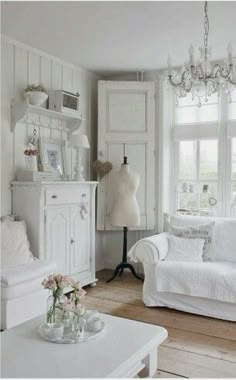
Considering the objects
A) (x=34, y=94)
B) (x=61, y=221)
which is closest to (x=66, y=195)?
(x=61, y=221)

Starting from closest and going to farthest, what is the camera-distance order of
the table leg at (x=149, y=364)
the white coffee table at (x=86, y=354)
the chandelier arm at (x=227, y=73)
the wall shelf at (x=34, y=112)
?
the white coffee table at (x=86, y=354) < the table leg at (x=149, y=364) < the chandelier arm at (x=227, y=73) < the wall shelf at (x=34, y=112)

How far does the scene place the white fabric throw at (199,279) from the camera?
3332 mm

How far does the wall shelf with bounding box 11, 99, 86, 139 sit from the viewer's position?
3.81 metres

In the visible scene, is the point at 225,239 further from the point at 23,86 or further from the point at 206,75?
the point at 23,86

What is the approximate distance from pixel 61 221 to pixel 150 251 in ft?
3.16

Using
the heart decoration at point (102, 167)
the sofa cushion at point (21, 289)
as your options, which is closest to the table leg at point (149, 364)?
the sofa cushion at point (21, 289)

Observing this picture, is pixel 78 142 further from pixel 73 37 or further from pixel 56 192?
pixel 73 37

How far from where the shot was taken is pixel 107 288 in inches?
172

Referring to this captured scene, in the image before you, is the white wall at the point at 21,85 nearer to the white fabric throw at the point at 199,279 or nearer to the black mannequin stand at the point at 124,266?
the black mannequin stand at the point at 124,266

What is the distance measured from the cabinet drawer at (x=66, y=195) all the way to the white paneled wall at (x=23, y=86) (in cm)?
40

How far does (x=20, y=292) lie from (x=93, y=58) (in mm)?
2741

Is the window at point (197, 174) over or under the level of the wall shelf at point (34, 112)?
under

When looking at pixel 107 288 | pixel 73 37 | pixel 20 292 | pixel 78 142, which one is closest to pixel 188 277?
pixel 107 288

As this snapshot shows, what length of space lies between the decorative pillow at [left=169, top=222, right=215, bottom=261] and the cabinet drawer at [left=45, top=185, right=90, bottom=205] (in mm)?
1086
